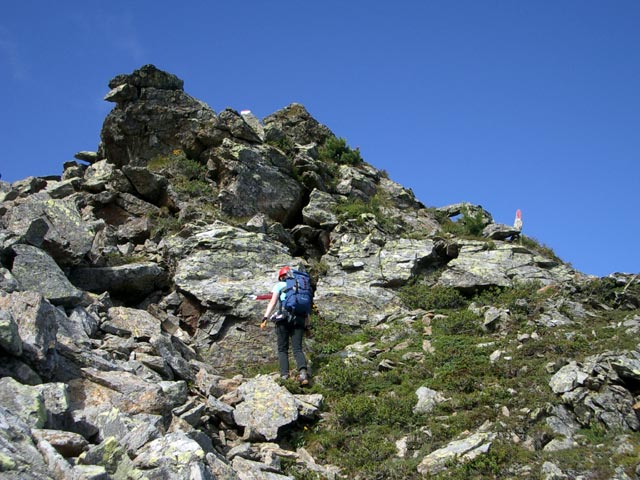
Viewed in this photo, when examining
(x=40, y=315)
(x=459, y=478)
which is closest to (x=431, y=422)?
(x=459, y=478)

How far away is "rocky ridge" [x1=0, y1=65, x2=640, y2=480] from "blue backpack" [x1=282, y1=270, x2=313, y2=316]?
1.70m

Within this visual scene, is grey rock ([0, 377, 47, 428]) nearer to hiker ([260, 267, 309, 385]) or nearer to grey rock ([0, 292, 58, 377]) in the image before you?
grey rock ([0, 292, 58, 377])

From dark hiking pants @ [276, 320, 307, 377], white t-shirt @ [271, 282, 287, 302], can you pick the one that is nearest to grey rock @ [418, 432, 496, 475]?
dark hiking pants @ [276, 320, 307, 377]

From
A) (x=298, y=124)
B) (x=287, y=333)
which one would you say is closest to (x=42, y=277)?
(x=287, y=333)

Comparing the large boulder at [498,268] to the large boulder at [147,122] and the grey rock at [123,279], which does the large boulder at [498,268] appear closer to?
the grey rock at [123,279]

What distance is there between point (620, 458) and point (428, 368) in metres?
4.59

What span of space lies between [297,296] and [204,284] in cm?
383

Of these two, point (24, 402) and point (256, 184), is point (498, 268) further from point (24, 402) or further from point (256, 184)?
point (24, 402)

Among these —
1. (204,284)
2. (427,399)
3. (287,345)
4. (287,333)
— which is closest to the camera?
(427,399)

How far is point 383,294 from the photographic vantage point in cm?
1823

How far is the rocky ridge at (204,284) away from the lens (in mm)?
8344

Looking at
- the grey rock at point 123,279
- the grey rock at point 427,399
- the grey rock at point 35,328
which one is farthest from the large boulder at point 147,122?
the grey rock at point 427,399

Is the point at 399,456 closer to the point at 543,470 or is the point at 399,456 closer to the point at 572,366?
the point at 543,470

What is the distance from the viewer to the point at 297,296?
13.7 m
